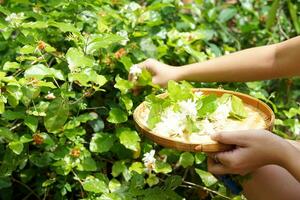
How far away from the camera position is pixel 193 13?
6.91 ft

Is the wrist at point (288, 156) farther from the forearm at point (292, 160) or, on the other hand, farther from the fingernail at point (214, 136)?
the fingernail at point (214, 136)

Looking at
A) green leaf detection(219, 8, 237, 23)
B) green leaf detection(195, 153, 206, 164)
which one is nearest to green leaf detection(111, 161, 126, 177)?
green leaf detection(195, 153, 206, 164)

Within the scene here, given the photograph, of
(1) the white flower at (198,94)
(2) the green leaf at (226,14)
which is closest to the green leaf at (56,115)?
(1) the white flower at (198,94)

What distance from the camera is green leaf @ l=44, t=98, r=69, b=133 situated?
1.35 meters

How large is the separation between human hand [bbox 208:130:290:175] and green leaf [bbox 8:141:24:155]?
1.67ft

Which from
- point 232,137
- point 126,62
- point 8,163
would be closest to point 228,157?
point 232,137

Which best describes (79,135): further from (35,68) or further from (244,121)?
(244,121)

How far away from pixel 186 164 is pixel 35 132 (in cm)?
43

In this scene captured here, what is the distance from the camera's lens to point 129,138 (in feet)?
4.80

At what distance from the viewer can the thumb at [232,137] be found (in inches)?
46.5

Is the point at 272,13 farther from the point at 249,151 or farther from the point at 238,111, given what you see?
the point at 249,151

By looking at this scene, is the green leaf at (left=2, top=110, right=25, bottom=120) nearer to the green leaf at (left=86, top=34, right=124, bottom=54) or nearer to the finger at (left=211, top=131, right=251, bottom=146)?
the green leaf at (left=86, top=34, right=124, bottom=54)

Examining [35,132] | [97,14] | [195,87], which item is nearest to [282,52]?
[195,87]

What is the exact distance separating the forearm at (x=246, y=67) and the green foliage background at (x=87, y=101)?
0.10 metres
